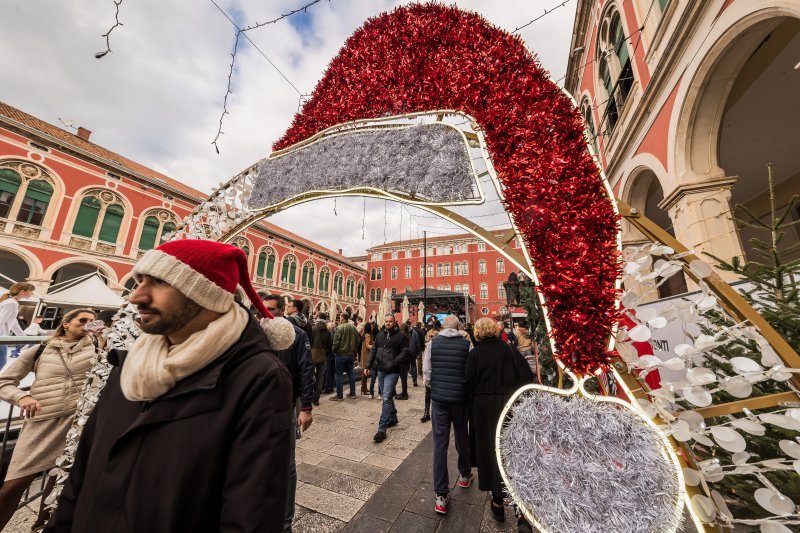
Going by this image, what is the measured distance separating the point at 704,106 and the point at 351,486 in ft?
22.9

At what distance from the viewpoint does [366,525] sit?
2578 millimetres

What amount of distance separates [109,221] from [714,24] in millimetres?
23557

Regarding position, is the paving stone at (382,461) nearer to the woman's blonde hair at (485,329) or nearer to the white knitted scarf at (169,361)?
the woman's blonde hair at (485,329)

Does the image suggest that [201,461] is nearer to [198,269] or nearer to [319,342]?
[198,269]

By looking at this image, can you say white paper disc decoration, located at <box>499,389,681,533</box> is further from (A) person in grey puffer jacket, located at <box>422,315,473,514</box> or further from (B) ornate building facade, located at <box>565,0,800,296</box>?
(B) ornate building facade, located at <box>565,0,800,296</box>

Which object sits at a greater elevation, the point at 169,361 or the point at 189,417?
the point at 169,361

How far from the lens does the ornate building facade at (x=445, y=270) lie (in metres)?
36.0

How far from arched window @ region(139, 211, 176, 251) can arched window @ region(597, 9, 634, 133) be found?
2178 cm

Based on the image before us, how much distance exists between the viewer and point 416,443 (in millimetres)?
4344

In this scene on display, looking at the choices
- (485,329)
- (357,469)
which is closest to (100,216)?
(357,469)

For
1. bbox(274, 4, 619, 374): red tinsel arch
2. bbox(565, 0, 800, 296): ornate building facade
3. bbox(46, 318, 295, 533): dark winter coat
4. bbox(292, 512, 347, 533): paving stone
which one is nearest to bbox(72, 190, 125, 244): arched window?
bbox(274, 4, 619, 374): red tinsel arch

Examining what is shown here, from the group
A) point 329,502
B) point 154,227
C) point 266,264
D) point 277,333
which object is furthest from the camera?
point 266,264

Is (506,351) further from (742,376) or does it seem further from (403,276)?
(403,276)

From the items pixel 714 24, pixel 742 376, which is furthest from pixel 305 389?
pixel 714 24
